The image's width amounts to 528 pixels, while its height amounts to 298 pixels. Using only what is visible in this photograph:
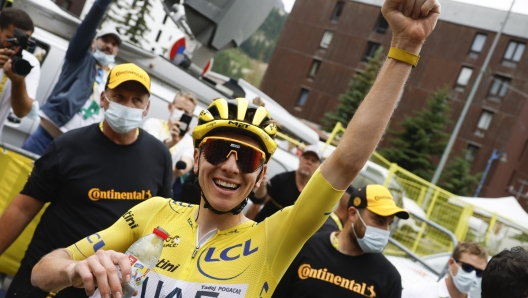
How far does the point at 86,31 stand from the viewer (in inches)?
214

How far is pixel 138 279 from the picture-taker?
6.75 ft

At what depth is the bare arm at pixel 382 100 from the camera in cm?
213

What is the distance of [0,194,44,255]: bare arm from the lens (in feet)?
12.0

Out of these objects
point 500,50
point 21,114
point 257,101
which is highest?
point 500,50

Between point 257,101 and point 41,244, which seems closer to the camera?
point 41,244

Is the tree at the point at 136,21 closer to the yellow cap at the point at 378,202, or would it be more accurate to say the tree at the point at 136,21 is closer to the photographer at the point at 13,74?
the photographer at the point at 13,74

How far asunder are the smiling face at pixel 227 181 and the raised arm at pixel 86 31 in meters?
3.08

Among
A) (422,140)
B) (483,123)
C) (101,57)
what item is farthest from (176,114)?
(483,123)

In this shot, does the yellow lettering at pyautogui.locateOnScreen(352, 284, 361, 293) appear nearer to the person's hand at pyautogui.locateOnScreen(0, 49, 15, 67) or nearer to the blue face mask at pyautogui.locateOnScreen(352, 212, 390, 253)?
the blue face mask at pyautogui.locateOnScreen(352, 212, 390, 253)

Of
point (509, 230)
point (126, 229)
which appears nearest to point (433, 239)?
point (509, 230)

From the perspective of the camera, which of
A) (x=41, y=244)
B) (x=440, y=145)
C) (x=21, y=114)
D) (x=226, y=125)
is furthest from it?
(x=440, y=145)

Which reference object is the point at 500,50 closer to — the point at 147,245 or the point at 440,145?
the point at 440,145

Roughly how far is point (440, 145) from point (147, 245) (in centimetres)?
4330

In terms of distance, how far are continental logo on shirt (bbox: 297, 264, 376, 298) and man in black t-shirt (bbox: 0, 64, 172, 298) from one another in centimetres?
112
